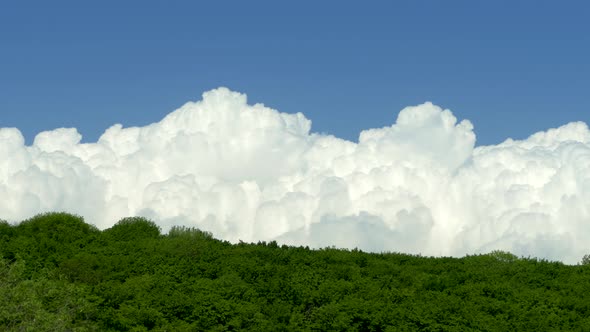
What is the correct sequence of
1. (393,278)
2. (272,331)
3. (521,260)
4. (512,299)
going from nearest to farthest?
1. (272,331)
2. (512,299)
3. (393,278)
4. (521,260)

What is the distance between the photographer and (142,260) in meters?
51.5

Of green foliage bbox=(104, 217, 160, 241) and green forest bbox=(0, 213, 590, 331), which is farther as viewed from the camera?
green foliage bbox=(104, 217, 160, 241)

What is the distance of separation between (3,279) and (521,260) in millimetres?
32674

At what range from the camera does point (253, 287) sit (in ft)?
158

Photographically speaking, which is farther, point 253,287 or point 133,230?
point 133,230

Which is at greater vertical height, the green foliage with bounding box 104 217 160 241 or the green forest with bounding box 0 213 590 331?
the green foliage with bounding box 104 217 160 241

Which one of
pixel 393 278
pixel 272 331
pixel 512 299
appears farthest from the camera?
pixel 393 278

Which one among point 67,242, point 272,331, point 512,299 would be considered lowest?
point 272,331

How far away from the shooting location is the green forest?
144 feet

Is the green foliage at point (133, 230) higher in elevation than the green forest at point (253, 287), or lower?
higher

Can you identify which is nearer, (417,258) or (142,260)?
(142,260)

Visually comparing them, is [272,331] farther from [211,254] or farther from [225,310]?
[211,254]

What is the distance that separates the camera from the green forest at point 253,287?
144 feet

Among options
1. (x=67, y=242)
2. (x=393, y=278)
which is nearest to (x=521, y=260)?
(x=393, y=278)
